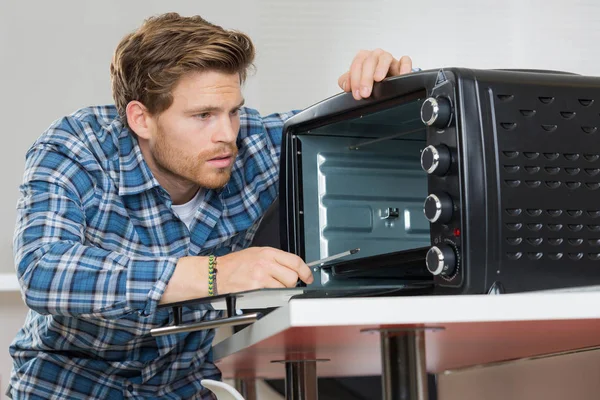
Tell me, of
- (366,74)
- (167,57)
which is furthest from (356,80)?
(167,57)

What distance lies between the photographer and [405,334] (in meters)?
0.88

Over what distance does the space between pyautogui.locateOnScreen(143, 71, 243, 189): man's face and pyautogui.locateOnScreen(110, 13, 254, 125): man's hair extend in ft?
0.06

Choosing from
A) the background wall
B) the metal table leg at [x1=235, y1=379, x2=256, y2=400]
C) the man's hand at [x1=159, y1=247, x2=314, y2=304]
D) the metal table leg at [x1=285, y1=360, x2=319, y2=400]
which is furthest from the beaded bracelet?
the background wall

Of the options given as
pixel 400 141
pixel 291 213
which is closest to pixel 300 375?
pixel 291 213

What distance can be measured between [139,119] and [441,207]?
3.00 feet

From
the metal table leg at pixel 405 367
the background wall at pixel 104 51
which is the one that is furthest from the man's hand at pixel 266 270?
the background wall at pixel 104 51

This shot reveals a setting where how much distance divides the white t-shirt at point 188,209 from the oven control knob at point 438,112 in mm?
794

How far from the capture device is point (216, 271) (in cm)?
111

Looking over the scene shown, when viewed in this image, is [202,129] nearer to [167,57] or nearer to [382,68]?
[167,57]

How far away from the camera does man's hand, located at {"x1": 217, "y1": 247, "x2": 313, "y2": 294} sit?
1041mm

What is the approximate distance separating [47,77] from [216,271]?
1.42m

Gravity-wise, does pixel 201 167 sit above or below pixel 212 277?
above

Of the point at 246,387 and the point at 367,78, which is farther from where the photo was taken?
the point at 246,387

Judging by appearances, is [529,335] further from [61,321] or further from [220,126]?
[61,321]
